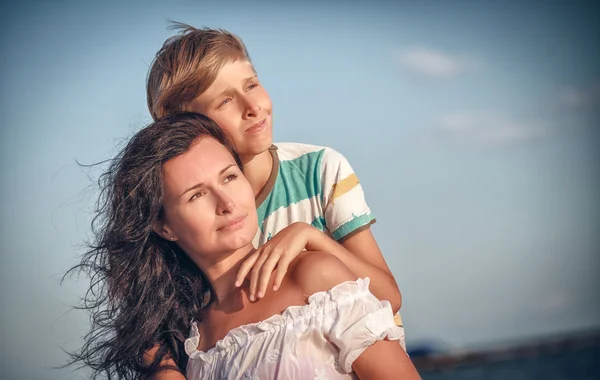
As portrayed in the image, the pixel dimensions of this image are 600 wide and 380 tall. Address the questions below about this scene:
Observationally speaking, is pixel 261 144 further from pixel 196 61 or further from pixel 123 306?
pixel 123 306

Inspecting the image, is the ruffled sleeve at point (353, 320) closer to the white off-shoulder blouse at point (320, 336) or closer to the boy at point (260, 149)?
the white off-shoulder blouse at point (320, 336)

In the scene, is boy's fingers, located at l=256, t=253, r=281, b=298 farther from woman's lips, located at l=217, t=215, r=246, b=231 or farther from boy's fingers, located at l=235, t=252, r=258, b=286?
woman's lips, located at l=217, t=215, r=246, b=231

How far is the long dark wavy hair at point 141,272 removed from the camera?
121 inches

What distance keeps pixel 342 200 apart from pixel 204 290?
92cm

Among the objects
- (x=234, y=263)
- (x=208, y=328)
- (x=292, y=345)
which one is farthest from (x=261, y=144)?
(x=292, y=345)

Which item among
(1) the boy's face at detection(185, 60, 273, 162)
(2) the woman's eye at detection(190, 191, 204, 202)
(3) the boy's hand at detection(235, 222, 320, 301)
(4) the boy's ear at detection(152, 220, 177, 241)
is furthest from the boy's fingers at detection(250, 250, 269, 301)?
(1) the boy's face at detection(185, 60, 273, 162)

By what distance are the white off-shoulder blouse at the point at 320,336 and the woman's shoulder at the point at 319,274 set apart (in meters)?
0.04

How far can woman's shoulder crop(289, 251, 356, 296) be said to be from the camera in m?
2.60

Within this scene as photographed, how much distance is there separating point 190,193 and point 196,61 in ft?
3.30

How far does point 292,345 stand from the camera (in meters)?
2.54

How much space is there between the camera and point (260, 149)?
11.6ft

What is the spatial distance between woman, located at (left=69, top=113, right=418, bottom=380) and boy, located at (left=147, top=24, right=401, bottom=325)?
34 cm

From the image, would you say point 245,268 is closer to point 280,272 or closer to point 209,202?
point 280,272

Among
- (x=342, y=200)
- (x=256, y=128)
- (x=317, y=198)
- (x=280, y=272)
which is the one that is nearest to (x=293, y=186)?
(x=317, y=198)
